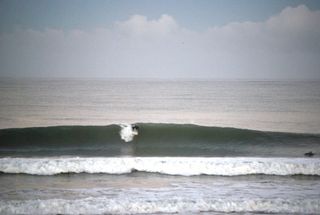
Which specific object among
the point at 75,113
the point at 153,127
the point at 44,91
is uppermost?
the point at 44,91

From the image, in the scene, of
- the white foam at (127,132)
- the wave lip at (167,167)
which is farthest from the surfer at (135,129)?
the wave lip at (167,167)

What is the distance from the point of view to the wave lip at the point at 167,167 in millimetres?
4352

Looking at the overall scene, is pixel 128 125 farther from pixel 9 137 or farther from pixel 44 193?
pixel 44 193

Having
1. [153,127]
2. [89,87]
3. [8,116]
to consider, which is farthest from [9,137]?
[153,127]

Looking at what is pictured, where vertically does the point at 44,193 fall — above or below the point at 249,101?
below

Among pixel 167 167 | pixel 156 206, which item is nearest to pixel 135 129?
pixel 167 167

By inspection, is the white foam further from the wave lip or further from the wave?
the wave

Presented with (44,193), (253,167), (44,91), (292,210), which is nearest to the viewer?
(292,210)

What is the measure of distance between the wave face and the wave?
225 cm

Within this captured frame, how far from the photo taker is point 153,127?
6.12m

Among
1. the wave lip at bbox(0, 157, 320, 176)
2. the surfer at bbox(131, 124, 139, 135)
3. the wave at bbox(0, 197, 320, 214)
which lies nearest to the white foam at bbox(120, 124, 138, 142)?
the surfer at bbox(131, 124, 139, 135)

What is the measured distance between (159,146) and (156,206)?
2.75 m

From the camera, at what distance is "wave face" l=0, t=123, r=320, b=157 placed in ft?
18.1

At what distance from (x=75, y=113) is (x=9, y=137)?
110 cm
